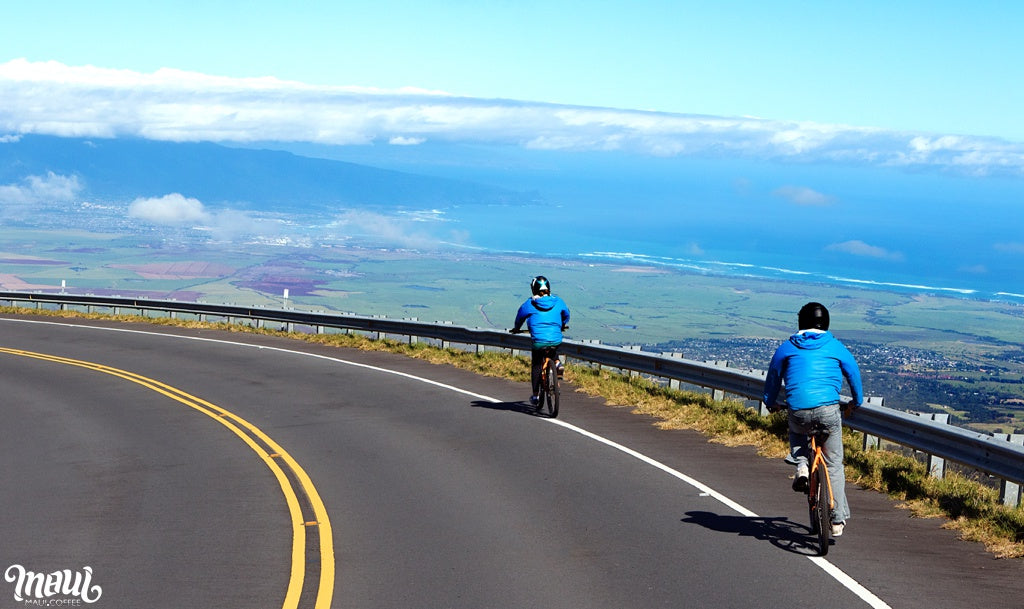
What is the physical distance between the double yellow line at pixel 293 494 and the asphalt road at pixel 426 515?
3 cm

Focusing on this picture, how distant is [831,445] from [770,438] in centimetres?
523

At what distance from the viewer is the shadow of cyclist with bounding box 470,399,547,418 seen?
1781 cm

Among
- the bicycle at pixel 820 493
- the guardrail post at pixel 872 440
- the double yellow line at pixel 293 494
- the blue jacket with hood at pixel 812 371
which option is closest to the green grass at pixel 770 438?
the guardrail post at pixel 872 440

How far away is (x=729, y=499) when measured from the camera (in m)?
11.7

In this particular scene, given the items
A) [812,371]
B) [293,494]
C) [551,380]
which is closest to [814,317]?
[812,371]

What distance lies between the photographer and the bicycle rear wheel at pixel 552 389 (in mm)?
17203

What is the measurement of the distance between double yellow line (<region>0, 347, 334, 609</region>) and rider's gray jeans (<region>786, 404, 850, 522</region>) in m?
3.95

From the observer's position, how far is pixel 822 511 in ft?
30.7

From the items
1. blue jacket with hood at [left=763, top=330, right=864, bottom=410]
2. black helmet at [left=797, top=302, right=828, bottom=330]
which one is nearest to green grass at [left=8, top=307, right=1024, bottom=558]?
blue jacket with hood at [left=763, top=330, right=864, bottom=410]

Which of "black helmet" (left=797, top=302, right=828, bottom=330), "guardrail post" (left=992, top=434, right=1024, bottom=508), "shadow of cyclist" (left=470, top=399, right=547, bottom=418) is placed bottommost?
"shadow of cyclist" (left=470, top=399, right=547, bottom=418)

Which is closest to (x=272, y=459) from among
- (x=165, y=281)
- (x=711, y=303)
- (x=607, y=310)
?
(x=607, y=310)

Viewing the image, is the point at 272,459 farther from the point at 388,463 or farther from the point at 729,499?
the point at 729,499

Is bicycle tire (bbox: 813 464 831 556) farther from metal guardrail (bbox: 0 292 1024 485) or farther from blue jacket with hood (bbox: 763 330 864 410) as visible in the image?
metal guardrail (bbox: 0 292 1024 485)

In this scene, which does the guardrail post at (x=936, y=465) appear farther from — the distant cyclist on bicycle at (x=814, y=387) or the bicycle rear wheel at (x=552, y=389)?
the bicycle rear wheel at (x=552, y=389)
